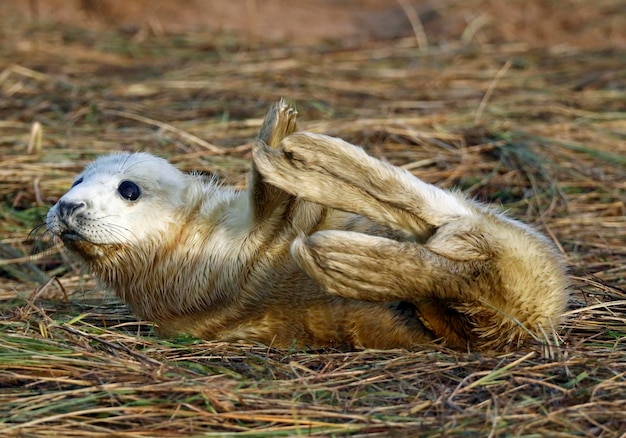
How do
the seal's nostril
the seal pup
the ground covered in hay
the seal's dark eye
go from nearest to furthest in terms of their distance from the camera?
the ground covered in hay, the seal pup, the seal's nostril, the seal's dark eye

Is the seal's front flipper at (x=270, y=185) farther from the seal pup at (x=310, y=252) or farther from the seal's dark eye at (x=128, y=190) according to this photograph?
the seal's dark eye at (x=128, y=190)

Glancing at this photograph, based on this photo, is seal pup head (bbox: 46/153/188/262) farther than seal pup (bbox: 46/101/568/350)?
Yes

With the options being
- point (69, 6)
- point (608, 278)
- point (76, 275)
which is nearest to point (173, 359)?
point (76, 275)

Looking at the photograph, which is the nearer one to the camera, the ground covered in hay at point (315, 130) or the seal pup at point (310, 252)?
the ground covered in hay at point (315, 130)

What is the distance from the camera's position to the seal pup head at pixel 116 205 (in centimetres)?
345

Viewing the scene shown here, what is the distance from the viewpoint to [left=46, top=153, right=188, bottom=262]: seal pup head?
11.3 feet

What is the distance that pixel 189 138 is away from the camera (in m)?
5.80

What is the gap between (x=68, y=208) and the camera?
3.43 m

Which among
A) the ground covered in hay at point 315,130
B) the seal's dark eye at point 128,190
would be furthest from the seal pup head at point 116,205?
the ground covered in hay at point 315,130

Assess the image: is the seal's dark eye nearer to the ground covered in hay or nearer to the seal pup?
the seal pup

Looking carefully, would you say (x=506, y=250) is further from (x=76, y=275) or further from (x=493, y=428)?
(x=76, y=275)

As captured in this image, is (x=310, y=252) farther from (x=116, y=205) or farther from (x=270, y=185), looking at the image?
(x=116, y=205)

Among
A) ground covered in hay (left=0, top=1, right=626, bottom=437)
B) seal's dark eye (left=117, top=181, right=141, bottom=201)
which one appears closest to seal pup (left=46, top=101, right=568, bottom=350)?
seal's dark eye (left=117, top=181, right=141, bottom=201)

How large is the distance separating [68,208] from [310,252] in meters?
0.89
